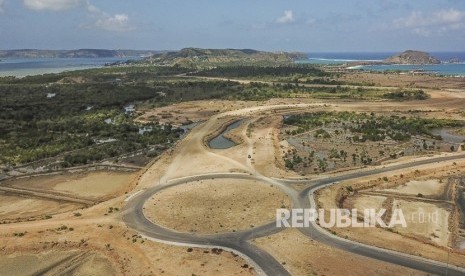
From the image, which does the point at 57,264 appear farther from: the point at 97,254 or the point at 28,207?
the point at 28,207

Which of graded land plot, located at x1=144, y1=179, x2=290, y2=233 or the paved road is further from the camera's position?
graded land plot, located at x1=144, y1=179, x2=290, y2=233

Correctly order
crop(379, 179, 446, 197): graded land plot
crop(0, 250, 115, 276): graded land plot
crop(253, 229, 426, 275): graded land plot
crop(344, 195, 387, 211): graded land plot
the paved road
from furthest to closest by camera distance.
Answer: crop(379, 179, 446, 197): graded land plot → crop(344, 195, 387, 211): graded land plot → crop(0, 250, 115, 276): graded land plot → the paved road → crop(253, 229, 426, 275): graded land plot

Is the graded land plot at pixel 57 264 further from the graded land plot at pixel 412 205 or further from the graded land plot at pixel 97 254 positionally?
the graded land plot at pixel 412 205

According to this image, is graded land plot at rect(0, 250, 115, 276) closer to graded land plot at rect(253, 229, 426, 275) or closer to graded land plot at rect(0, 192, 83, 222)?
graded land plot at rect(0, 192, 83, 222)

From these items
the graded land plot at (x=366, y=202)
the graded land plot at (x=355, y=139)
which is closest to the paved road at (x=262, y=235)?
the graded land plot at (x=366, y=202)

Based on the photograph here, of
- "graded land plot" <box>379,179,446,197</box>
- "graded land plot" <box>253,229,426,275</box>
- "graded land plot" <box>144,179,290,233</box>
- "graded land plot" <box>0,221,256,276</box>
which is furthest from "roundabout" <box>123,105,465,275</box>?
"graded land plot" <box>379,179,446,197</box>


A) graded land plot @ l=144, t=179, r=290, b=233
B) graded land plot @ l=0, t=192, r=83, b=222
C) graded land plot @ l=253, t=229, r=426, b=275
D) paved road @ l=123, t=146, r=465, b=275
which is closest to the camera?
graded land plot @ l=253, t=229, r=426, b=275

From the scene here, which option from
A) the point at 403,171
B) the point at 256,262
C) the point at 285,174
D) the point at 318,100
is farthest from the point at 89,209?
the point at 318,100
